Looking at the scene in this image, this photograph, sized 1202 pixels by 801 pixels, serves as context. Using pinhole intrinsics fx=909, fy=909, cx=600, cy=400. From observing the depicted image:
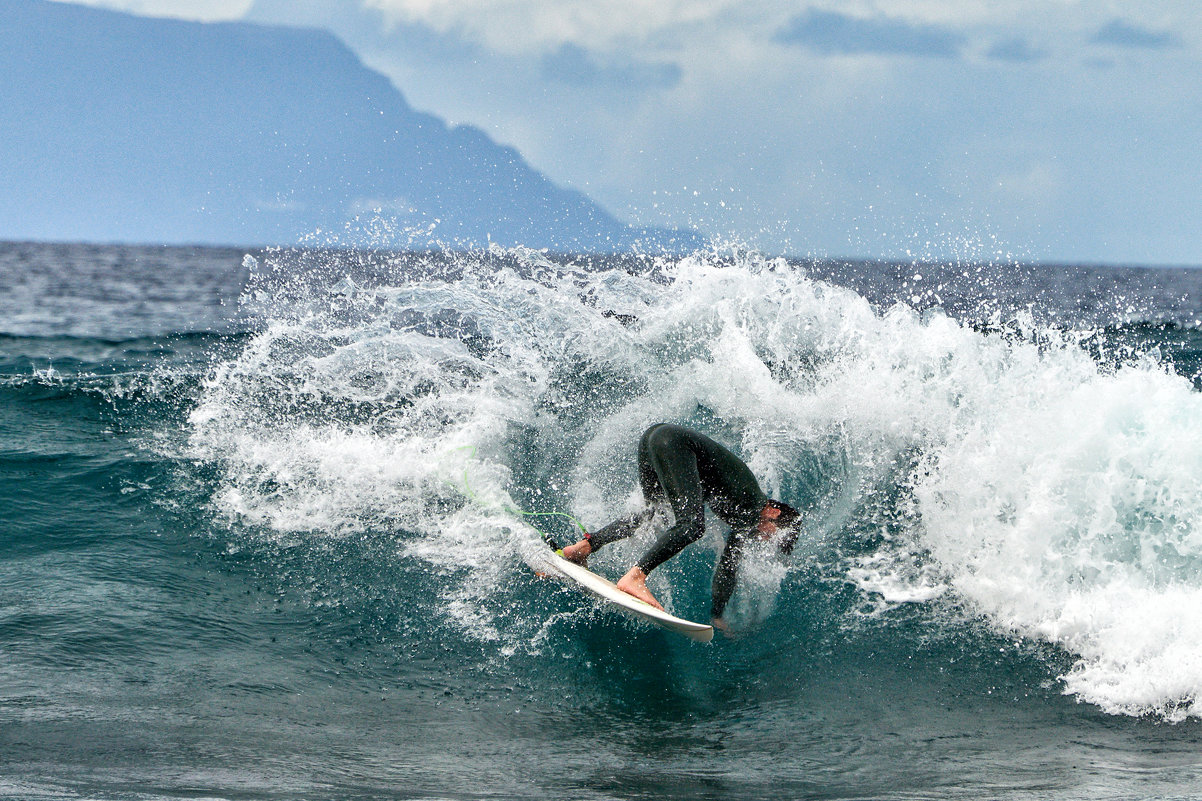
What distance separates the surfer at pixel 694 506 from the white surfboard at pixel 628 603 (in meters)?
0.10

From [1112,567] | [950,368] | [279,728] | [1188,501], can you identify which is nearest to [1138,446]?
[1188,501]

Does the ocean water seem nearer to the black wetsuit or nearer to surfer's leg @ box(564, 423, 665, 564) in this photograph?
surfer's leg @ box(564, 423, 665, 564)

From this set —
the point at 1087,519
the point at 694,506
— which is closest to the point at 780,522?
the point at 694,506

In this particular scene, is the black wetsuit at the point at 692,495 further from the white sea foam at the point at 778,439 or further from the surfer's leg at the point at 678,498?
the white sea foam at the point at 778,439

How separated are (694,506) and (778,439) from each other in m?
2.50

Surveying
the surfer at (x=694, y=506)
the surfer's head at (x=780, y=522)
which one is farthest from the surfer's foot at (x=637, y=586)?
the surfer's head at (x=780, y=522)

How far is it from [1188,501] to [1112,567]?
0.78 m

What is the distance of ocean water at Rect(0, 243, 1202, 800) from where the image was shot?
14.7ft

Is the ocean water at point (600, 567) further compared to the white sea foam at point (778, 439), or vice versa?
the white sea foam at point (778, 439)

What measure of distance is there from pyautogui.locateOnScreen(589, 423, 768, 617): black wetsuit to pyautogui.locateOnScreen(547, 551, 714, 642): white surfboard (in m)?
0.23

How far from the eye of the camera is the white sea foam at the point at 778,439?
615 centimetres

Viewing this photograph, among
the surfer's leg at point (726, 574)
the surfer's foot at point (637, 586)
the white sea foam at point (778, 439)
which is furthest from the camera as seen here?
the white sea foam at point (778, 439)

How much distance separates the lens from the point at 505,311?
8.97m

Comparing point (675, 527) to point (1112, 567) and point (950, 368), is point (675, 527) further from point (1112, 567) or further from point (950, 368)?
point (950, 368)
